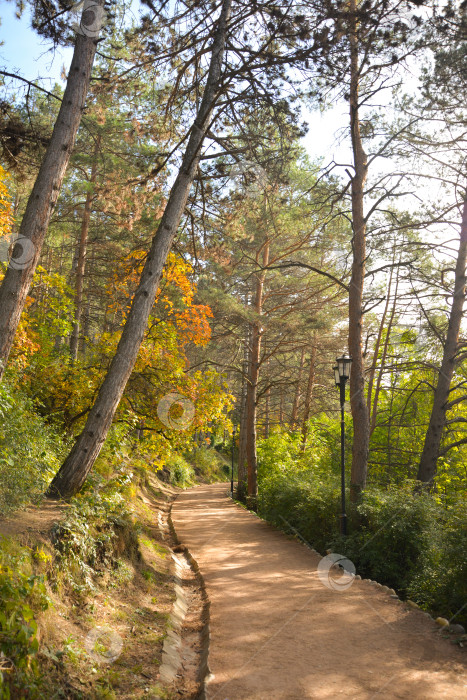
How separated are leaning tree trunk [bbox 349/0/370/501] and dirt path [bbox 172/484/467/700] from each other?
7.82 ft

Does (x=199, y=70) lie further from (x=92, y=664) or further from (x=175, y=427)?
(x=92, y=664)

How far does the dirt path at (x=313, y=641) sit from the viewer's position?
12.9 ft

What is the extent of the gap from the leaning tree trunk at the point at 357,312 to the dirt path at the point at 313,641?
93.8 inches

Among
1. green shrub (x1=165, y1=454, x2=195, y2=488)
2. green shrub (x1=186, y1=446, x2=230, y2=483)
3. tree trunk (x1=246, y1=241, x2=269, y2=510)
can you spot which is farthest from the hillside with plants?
green shrub (x1=186, y1=446, x2=230, y2=483)

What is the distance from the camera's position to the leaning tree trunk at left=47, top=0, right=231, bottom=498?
6.34m

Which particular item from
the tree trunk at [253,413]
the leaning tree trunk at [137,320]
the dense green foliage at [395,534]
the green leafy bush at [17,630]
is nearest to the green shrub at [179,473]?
the tree trunk at [253,413]

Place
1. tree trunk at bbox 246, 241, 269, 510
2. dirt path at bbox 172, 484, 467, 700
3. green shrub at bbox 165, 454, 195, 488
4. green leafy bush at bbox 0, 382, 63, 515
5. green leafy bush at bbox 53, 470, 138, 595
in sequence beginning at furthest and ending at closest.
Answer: green shrub at bbox 165, 454, 195, 488 → tree trunk at bbox 246, 241, 269, 510 → green leafy bush at bbox 0, 382, 63, 515 → green leafy bush at bbox 53, 470, 138, 595 → dirt path at bbox 172, 484, 467, 700

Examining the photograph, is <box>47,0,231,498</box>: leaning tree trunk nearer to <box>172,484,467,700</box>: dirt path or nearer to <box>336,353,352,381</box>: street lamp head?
<box>172,484,467,700</box>: dirt path

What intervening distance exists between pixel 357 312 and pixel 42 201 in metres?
6.59

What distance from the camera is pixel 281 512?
38.2 feet

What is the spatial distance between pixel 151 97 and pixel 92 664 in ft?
29.6

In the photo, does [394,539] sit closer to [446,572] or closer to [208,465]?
[446,572]

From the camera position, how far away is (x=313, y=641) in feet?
16.2

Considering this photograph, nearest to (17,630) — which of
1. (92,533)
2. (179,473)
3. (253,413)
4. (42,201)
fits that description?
(92,533)
